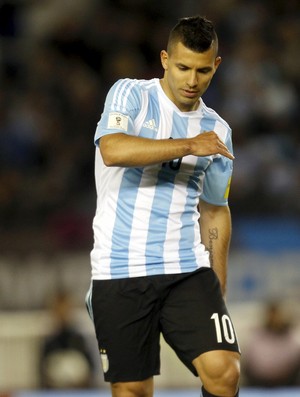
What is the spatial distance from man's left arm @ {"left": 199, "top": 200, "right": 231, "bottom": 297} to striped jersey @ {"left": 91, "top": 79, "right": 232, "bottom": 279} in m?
0.25

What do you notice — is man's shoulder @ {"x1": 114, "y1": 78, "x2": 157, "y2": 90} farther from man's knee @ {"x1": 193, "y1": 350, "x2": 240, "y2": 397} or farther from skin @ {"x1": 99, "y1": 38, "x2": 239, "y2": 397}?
man's knee @ {"x1": 193, "y1": 350, "x2": 240, "y2": 397}

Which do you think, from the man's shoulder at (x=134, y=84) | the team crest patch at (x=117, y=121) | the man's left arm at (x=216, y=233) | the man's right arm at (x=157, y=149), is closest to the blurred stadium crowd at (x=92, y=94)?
the man's left arm at (x=216, y=233)

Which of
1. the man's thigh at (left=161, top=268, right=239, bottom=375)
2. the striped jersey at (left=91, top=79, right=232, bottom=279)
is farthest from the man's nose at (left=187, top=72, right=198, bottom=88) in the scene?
the man's thigh at (left=161, top=268, right=239, bottom=375)

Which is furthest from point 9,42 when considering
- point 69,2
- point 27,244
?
point 27,244

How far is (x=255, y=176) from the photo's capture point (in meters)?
9.67

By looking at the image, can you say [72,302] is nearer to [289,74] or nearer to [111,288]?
[289,74]

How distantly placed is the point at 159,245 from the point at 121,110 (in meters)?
0.56

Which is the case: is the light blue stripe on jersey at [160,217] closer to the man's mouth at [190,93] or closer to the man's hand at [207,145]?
the man's mouth at [190,93]

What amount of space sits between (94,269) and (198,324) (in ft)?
1.63

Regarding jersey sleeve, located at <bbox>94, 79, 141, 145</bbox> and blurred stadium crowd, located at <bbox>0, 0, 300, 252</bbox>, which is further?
blurred stadium crowd, located at <bbox>0, 0, 300, 252</bbox>

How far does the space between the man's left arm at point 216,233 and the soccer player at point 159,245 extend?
0.20m

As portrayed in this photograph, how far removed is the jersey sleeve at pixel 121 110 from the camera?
14.5 feet

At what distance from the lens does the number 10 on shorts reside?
4.48m

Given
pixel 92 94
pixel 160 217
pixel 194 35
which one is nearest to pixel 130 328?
pixel 160 217
